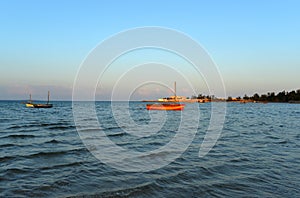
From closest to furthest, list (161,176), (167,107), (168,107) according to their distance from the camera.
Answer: (161,176)
(168,107)
(167,107)

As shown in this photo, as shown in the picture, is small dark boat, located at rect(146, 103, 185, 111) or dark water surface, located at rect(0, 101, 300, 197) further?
small dark boat, located at rect(146, 103, 185, 111)

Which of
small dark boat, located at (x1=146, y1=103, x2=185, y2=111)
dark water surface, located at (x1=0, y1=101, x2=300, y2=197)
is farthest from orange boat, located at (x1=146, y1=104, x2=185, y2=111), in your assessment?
dark water surface, located at (x1=0, y1=101, x2=300, y2=197)

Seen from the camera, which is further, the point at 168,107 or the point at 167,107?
the point at 167,107

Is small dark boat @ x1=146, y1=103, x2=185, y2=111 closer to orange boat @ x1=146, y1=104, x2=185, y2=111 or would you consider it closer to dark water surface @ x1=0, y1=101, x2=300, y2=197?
orange boat @ x1=146, y1=104, x2=185, y2=111

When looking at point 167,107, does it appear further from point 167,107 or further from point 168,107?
point 168,107

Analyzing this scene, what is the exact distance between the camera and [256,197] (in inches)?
325

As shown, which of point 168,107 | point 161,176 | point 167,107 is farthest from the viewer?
point 167,107

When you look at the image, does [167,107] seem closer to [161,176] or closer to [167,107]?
[167,107]

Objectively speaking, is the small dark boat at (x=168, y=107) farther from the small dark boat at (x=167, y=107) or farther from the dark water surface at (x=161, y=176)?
the dark water surface at (x=161, y=176)

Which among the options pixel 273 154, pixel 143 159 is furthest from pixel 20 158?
pixel 273 154

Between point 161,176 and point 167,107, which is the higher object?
point 167,107

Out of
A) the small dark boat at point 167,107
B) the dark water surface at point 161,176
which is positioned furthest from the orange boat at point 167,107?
the dark water surface at point 161,176

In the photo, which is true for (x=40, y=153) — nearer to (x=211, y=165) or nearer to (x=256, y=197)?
(x=211, y=165)

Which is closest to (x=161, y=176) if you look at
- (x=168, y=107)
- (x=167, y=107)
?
(x=168, y=107)
